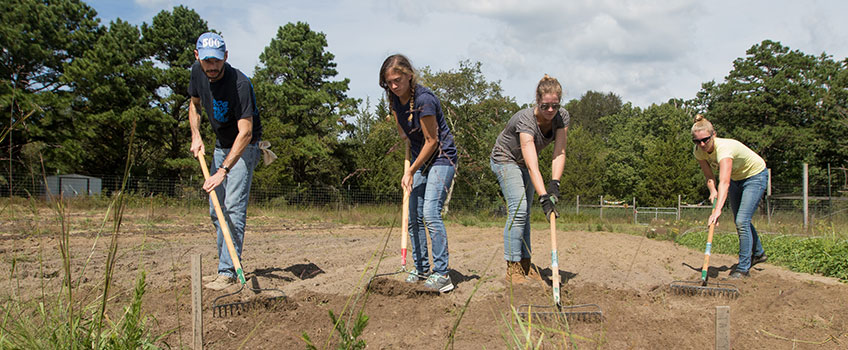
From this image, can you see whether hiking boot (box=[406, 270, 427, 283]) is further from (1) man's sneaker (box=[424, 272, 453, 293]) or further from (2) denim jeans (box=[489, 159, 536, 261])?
(2) denim jeans (box=[489, 159, 536, 261])

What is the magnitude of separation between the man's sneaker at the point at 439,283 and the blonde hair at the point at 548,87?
1514 mm

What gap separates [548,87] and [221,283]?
2.74 m

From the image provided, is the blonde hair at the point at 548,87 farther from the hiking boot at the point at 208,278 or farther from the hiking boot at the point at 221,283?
the hiking boot at the point at 208,278

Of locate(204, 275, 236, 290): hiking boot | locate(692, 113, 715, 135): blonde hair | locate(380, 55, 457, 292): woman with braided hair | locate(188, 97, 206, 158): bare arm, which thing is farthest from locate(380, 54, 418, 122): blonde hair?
locate(692, 113, 715, 135): blonde hair

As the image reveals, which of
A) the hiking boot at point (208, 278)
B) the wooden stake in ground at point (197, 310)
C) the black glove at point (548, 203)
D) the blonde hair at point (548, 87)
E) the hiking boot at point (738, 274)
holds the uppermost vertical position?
the blonde hair at point (548, 87)

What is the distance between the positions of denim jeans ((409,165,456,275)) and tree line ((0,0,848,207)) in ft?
46.9

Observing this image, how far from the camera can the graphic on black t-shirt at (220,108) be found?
3701 mm

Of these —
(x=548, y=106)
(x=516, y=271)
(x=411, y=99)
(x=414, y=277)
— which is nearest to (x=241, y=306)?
(x=414, y=277)

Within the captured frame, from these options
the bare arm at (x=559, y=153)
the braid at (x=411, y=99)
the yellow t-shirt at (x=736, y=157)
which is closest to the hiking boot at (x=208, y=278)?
the braid at (x=411, y=99)

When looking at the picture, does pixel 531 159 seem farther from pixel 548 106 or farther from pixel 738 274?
pixel 738 274

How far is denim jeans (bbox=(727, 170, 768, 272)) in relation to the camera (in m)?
4.88

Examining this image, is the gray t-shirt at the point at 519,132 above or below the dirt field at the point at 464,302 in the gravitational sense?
above

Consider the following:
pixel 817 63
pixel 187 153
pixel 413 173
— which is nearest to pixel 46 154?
pixel 187 153

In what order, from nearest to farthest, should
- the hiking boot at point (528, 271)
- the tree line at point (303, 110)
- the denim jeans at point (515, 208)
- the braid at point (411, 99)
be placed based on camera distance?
the braid at point (411, 99), the denim jeans at point (515, 208), the hiking boot at point (528, 271), the tree line at point (303, 110)
